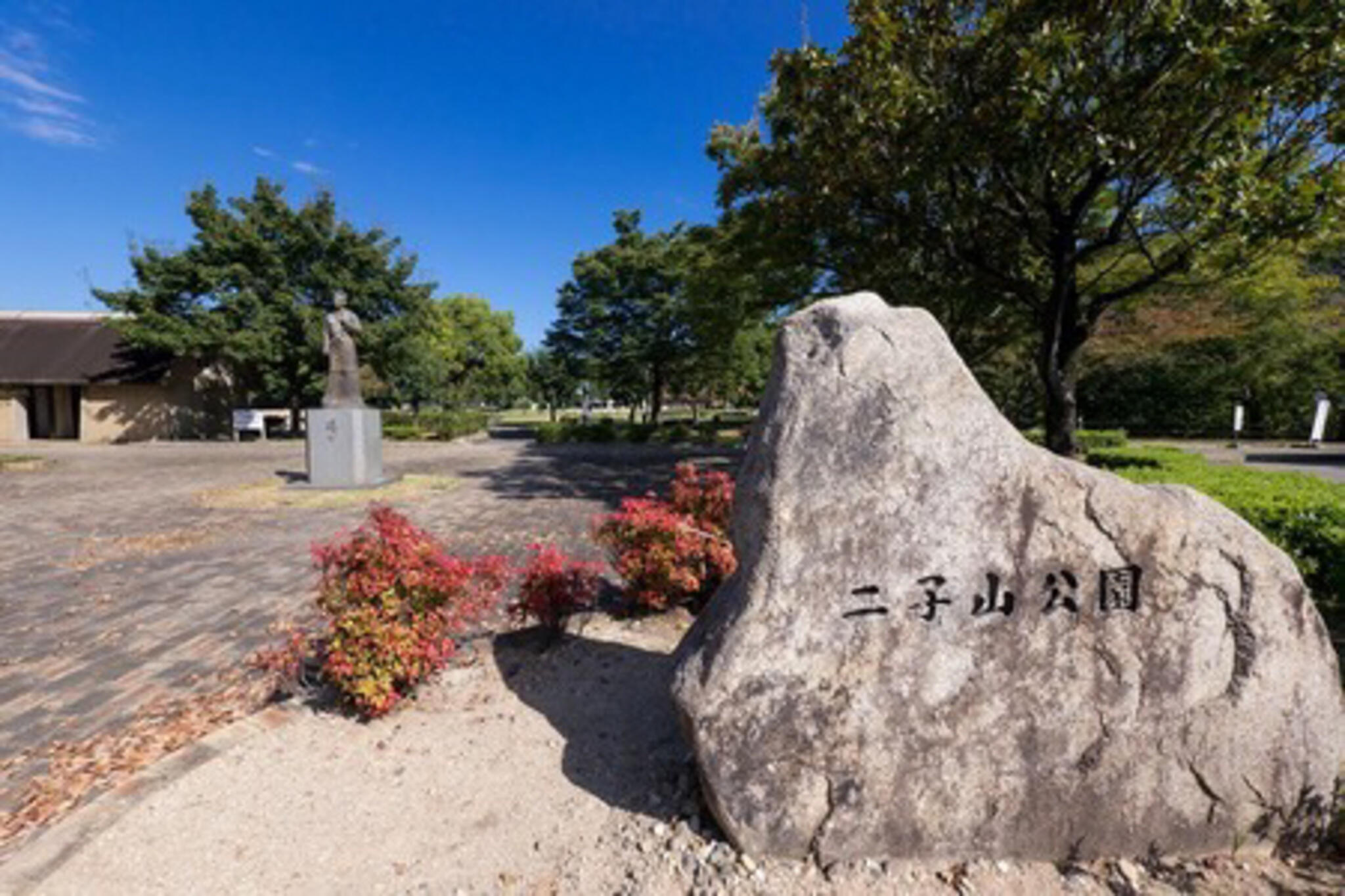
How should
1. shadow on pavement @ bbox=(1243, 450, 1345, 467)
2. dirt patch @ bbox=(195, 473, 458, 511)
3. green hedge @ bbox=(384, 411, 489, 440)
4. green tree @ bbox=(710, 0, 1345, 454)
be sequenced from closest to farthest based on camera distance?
green tree @ bbox=(710, 0, 1345, 454), dirt patch @ bbox=(195, 473, 458, 511), shadow on pavement @ bbox=(1243, 450, 1345, 467), green hedge @ bbox=(384, 411, 489, 440)

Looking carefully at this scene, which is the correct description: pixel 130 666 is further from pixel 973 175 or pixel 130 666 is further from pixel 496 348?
pixel 496 348

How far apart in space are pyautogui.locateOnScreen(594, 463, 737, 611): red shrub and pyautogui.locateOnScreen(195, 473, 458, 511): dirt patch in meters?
8.16

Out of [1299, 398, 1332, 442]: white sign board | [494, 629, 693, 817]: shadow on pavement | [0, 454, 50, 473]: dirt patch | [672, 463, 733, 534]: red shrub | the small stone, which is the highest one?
[1299, 398, 1332, 442]: white sign board

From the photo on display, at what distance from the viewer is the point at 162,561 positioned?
7.61 metres

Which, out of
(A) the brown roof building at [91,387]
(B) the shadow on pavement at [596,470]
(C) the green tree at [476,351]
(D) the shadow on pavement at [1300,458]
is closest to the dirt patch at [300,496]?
(B) the shadow on pavement at [596,470]

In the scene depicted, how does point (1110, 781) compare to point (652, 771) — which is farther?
point (652, 771)

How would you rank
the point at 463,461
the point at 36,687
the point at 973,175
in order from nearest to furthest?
the point at 36,687, the point at 973,175, the point at 463,461

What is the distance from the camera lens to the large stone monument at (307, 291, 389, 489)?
493 inches

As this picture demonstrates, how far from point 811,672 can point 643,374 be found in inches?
1020

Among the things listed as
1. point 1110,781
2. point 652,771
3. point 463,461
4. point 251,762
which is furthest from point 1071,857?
point 463,461

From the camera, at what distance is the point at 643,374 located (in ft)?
92.3

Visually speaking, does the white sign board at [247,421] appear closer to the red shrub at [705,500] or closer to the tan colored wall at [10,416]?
the tan colored wall at [10,416]

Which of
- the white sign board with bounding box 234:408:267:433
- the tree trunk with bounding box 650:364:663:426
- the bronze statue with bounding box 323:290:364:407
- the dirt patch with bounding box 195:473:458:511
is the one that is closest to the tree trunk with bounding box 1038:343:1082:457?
the dirt patch with bounding box 195:473:458:511

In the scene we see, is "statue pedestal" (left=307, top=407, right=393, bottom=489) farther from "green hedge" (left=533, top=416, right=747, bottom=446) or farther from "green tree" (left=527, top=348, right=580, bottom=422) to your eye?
"green tree" (left=527, top=348, right=580, bottom=422)
